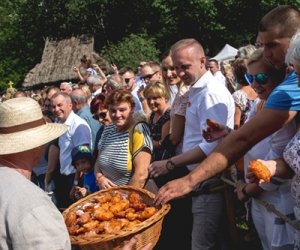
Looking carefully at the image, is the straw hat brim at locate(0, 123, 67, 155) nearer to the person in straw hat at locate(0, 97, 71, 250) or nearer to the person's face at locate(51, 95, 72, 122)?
the person in straw hat at locate(0, 97, 71, 250)

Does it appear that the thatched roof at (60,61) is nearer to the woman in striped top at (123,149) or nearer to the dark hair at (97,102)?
the dark hair at (97,102)

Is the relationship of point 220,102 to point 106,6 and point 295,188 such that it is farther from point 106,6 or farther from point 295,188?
point 106,6

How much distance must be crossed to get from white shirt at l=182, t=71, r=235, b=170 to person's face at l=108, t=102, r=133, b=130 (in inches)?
30.0

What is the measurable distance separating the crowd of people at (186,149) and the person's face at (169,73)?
2 cm

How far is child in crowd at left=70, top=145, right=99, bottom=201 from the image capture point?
5.24 m

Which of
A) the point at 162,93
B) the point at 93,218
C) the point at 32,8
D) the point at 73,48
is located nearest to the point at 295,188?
the point at 93,218

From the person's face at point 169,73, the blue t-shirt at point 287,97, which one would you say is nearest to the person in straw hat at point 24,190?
the blue t-shirt at point 287,97

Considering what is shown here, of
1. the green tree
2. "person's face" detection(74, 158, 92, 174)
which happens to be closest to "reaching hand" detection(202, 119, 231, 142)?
"person's face" detection(74, 158, 92, 174)

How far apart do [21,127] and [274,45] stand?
5.21ft

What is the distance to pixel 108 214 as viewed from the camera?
3.33 m

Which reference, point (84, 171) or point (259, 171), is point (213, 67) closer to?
point (84, 171)

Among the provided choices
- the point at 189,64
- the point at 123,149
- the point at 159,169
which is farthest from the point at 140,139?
the point at 189,64

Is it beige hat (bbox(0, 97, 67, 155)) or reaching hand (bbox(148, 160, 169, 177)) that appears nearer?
beige hat (bbox(0, 97, 67, 155))

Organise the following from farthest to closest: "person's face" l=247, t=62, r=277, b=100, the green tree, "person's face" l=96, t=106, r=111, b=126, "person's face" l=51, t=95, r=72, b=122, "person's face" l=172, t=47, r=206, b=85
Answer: the green tree < "person's face" l=51, t=95, r=72, b=122 < "person's face" l=96, t=106, r=111, b=126 < "person's face" l=172, t=47, r=206, b=85 < "person's face" l=247, t=62, r=277, b=100
